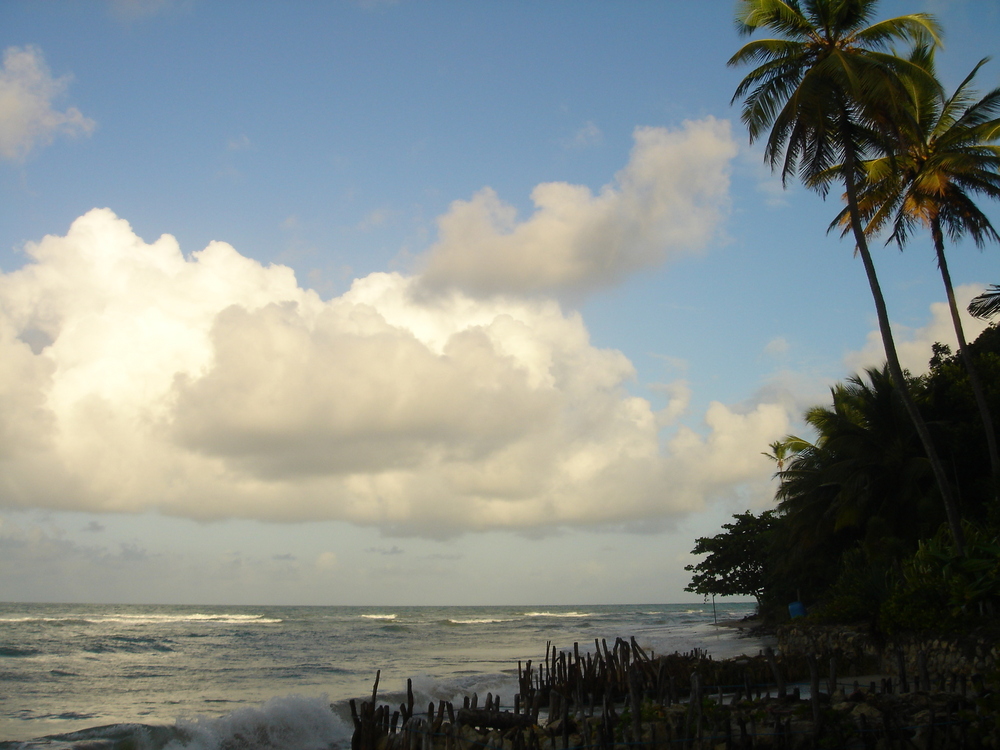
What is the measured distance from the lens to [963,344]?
16.7m

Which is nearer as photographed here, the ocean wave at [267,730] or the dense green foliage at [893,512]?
the dense green foliage at [893,512]

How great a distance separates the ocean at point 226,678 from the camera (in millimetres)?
14352

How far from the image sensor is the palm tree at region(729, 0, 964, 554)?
14320mm

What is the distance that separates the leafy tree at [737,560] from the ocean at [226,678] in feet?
7.53

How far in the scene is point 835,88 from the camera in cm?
1485

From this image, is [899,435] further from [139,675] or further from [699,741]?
[139,675]

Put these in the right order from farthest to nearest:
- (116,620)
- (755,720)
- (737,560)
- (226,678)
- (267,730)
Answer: (116,620), (737,560), (226,678), (267,730), (755,720)

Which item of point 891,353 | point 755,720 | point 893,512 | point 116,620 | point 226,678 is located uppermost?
point 891,353

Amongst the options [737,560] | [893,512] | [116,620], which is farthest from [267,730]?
[116,620]

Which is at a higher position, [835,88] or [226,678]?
[835,88]

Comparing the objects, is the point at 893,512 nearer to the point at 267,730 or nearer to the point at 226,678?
the point at 267,730

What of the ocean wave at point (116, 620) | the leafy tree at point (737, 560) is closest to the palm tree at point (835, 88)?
the leafy tree at point (737, 560)

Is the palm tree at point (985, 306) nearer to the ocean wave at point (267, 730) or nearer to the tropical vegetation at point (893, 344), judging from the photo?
the tropical vegetation at point (893, 344)

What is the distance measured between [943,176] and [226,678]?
24927 millimetres
